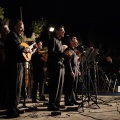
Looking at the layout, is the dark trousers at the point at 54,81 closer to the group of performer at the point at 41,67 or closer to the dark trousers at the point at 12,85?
the group of performer at the point at 41,67

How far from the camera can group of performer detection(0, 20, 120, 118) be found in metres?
4.91

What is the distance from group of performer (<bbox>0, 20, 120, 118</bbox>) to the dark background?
11.0 meters

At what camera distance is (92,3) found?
2120cm

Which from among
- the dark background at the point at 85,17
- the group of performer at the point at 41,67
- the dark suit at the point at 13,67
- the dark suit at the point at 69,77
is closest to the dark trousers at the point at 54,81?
the group of performer at the point at 41,67

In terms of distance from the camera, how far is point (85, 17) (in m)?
21.8

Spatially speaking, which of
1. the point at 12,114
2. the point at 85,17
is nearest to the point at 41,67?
the point at 12,114

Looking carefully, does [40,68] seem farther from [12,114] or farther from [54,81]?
[12,114]

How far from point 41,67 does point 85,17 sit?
47.8 ft

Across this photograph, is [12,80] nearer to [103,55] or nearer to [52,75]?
[52,75]

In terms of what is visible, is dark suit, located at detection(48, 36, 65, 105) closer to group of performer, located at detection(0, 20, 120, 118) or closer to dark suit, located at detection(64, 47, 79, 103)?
group of performer, located at detection(0, 20, 120, 118)

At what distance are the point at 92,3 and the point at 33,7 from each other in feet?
16.6

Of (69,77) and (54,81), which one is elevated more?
(69,77)

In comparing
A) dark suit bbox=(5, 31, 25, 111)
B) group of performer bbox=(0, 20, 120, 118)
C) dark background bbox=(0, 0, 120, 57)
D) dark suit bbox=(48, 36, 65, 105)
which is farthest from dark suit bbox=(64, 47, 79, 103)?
dark background bbox=(0, 0, 120, 57)

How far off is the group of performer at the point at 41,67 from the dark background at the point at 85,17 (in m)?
11.0
